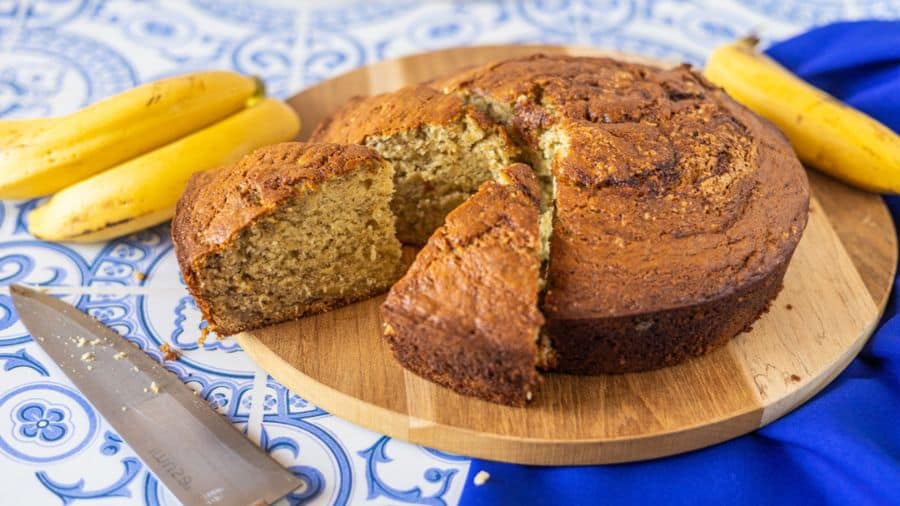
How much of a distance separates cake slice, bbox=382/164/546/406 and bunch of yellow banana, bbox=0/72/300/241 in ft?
4.73

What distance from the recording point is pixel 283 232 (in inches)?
132

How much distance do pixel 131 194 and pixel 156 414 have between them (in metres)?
1.15

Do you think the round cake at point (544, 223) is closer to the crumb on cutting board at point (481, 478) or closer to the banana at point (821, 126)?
the crumb on cutting board at point (481, 478)

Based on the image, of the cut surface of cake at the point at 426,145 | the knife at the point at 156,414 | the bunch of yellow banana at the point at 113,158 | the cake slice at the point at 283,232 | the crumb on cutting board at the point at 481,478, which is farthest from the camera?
the bunch of yellow banana at the point at 113,158

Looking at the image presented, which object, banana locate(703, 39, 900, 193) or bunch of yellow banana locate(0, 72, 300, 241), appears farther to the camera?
banana locate(703, 39, 900, 193)

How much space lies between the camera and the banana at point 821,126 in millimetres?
4047

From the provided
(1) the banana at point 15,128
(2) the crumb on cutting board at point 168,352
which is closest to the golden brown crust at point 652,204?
(2) the crumb on cutting board at point 168,352

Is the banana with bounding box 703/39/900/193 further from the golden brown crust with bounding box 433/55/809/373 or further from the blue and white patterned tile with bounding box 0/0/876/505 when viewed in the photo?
the blue and white patterned tile with bounding box 0/0/876/505

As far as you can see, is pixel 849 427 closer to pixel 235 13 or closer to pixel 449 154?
pixel 449 154

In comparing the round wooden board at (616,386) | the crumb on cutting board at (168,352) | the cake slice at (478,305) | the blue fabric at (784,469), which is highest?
the cake slice at (478,305)

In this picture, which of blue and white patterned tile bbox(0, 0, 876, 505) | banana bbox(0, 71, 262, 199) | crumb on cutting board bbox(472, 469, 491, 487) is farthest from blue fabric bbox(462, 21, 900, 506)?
banana bbox(0, 71, 262, 199)

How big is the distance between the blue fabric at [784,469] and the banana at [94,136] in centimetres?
215

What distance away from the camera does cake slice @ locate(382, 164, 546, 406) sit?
2.91 m

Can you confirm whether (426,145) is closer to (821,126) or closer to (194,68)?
(821,126)
